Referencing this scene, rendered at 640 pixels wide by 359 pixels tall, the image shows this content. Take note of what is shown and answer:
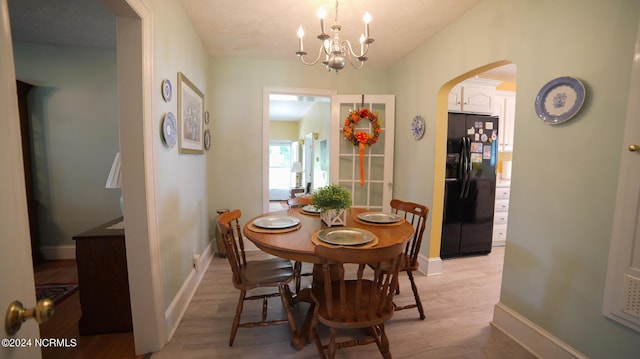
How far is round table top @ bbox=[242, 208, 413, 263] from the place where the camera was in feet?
4.56

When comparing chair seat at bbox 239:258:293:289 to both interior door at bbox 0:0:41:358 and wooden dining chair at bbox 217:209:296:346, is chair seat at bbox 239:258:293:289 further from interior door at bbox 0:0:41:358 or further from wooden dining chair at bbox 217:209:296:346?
interior door at bbox 0:0:41:358

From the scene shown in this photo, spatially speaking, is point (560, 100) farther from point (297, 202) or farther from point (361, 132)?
point (297, 202)

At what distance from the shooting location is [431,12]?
7.12 ft

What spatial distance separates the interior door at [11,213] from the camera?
0.55 meters

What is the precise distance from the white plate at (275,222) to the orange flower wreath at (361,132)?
1.61 metres

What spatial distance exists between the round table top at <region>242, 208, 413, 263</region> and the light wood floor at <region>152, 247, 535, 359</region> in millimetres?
733

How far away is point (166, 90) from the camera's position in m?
1.74

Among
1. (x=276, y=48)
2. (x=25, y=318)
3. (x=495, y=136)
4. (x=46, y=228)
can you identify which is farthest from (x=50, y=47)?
(x=495, y=136)

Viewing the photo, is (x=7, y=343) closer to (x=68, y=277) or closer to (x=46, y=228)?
(x=68, y=277)

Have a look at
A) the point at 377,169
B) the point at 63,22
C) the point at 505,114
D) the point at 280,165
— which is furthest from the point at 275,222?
the point at 280,165

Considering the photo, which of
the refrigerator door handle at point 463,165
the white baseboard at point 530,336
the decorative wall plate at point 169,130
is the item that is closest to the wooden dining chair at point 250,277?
the decorative wall plate at point 169,130

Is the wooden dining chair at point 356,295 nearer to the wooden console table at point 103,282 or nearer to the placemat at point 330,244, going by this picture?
the placemat at point 330,244

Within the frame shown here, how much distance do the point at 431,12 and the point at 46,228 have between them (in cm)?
463

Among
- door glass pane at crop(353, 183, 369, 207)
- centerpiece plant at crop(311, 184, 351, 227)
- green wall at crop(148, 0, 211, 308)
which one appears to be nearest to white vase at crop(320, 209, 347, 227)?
centerpiece plant at crop(311, 184, 351, 227)
